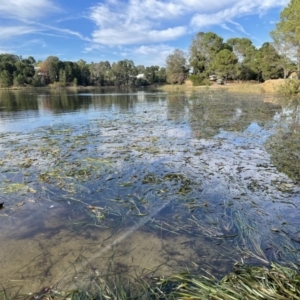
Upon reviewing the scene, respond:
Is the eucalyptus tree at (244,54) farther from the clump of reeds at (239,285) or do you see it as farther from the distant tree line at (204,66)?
the clump of reeds at (239,285)

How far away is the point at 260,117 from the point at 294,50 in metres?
30.3

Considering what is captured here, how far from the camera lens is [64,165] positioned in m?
7.34

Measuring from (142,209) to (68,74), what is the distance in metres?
116

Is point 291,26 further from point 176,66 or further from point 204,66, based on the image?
point 176,66

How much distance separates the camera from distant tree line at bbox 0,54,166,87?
9688 centimetres

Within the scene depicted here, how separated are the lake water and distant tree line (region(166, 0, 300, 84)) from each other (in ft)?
118

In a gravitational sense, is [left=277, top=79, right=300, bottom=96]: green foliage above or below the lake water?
above

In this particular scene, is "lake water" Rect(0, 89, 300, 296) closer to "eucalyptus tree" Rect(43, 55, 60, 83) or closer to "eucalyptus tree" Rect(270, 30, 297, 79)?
"eucalyptus tree" Rect(270, 30, 297, 79)

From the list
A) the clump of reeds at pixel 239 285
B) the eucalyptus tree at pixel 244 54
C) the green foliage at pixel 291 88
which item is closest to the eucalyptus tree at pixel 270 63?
the eucalyptus tree at pixel 244 54

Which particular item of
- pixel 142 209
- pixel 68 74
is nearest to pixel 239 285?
pixel 142 209

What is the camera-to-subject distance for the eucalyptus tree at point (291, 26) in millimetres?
34844

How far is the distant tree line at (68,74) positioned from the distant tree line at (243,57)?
46072mm

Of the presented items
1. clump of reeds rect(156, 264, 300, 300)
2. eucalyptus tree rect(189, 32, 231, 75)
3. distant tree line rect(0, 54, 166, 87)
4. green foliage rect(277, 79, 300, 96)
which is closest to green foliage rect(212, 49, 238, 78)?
eucalyptus tree rect(189, 32, 231, 75)

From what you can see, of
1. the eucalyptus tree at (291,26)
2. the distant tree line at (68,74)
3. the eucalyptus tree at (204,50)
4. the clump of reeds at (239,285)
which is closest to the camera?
the clump of reeds at (239,285)
